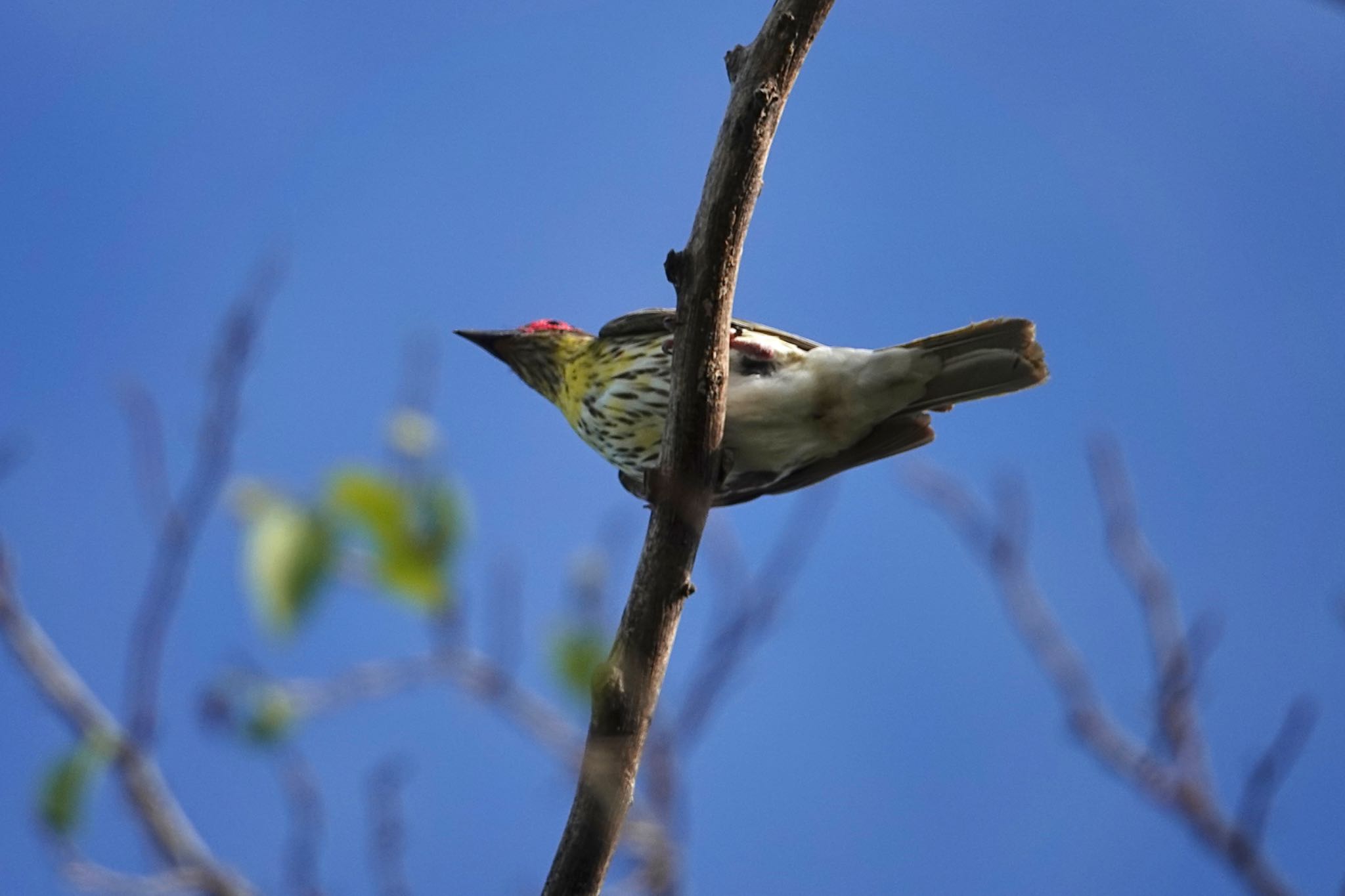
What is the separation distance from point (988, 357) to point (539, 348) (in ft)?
7.22

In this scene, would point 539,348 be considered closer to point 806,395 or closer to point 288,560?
point 806,395

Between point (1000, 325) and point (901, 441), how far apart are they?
571 mm

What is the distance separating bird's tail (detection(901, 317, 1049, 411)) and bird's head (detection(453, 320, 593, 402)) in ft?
5.61

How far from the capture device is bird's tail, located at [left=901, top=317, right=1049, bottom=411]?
14.9ft

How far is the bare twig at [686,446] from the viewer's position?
2.96m

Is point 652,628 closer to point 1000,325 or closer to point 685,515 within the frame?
point 685,515

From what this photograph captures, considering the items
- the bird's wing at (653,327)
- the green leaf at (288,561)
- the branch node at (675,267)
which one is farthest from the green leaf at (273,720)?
the bird's wing at (653,327)

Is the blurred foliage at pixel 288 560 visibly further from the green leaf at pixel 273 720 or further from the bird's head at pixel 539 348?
the bird's head at pixel 539 348

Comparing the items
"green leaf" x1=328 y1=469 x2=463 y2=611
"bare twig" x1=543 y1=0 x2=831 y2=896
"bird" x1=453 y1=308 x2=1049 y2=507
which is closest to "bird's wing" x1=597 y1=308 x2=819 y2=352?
"bird" x1=453 y1=308 x2=1049 y2=507

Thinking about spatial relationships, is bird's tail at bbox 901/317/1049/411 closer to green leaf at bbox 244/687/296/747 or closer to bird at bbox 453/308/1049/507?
bird at bbox 453/308/1049/507

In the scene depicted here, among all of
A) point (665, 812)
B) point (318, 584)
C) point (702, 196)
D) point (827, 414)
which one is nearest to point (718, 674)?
point (665, 812)

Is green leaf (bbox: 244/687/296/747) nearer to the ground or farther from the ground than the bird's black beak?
nearer to the ground

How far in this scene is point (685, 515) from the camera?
11.1 feet

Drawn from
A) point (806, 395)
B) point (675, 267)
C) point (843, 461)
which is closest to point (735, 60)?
point (675, 267)
